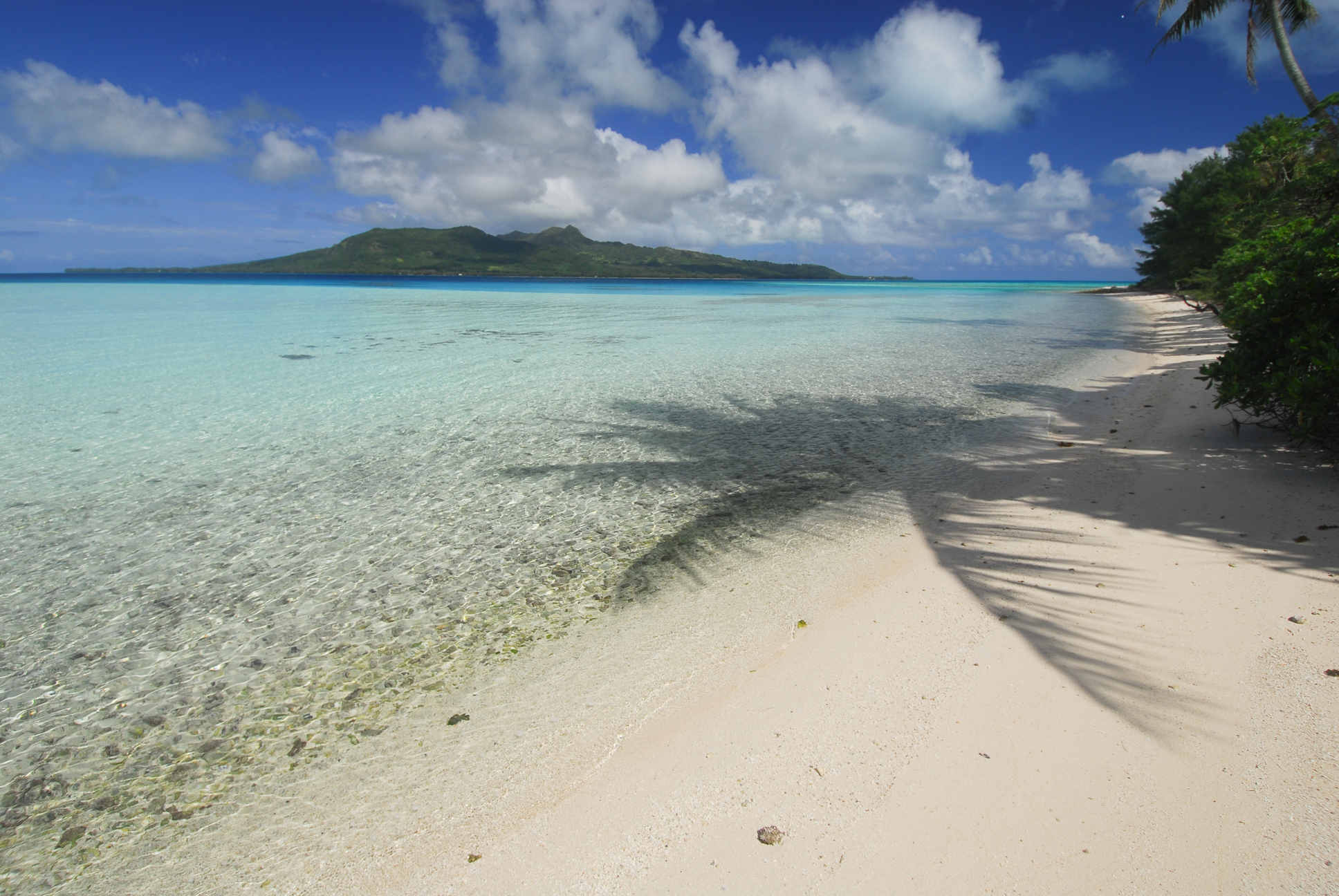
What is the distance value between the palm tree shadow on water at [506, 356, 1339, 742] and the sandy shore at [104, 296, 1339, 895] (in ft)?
0.10

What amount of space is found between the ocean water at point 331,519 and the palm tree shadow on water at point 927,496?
0.07m

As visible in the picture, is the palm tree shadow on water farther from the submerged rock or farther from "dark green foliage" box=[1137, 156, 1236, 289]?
"dark green foliage" box=[1137, 156, 1236, 289]

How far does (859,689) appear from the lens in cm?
304

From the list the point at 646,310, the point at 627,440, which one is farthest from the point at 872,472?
the point at 646,310

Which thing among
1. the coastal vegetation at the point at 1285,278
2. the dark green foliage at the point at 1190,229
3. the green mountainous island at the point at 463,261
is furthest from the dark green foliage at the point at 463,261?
the coastal vegetation at the point at 1285,278

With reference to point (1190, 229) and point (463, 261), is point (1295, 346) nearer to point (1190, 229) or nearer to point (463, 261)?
point (1190, 229)

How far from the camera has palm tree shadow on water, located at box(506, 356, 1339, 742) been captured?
3117mm

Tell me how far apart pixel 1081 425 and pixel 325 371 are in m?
15.0

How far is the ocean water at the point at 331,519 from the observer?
317 centimetres

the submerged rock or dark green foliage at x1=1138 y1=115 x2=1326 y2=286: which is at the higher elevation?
dark green foliage at x1=1138 y1=115 x2=1326 y2=286

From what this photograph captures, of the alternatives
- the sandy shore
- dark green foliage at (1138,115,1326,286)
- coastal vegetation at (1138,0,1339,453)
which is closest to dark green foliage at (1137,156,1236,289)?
dark green foliage at (1138,115,1326,286)

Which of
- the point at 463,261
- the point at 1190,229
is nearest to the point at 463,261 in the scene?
the point at 463,261

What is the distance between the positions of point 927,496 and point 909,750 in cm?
379

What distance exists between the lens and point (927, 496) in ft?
19.7
